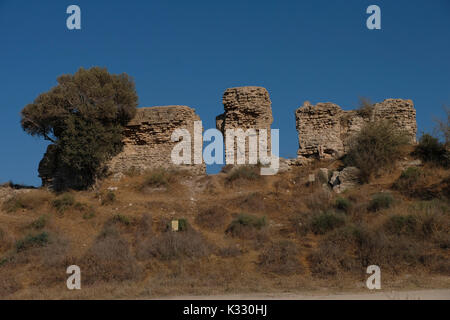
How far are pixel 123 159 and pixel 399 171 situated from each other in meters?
10.8

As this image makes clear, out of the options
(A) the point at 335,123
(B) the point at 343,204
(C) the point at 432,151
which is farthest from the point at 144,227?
(C) the point at 432,151

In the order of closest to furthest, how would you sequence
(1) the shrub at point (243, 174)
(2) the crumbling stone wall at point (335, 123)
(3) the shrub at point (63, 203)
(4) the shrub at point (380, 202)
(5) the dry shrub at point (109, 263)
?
(5) the dry shrub at point (109, 263) < (4) the shrub at point (380, 202) < (3) the shrub at point (63, 203) < (1) the shrub at point (243, 174) < (2) the crumbling stone wall at point (335, 123)

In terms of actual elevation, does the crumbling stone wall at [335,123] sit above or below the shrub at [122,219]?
above

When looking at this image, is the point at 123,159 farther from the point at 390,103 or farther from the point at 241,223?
the point at 390,103

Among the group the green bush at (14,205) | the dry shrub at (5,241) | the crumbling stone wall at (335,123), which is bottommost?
the dry shrub at (5,241)

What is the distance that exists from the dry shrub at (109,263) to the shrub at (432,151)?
11.1 metres

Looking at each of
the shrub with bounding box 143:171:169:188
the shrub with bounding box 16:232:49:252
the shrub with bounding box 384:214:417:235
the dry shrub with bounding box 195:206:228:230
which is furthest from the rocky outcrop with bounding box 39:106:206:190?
the shrub with bounding box 384:214:417:235

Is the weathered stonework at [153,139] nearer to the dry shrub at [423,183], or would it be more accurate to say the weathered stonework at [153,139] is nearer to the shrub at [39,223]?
the shrub at [39,223]

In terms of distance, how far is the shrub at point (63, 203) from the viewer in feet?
51.5

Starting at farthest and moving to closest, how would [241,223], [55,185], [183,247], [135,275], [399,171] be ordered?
1. [55,185]
2. [399,171]
3. [241,223]
4. [183,247]
5. [135,275]

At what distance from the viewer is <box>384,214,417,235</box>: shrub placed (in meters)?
11.8

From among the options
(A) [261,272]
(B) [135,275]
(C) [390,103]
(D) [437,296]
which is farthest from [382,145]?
(B) [135,275]

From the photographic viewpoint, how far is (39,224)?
14.0 meters

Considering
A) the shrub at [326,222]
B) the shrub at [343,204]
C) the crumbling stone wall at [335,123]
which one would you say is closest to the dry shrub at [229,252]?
the shrub at [326,222]
